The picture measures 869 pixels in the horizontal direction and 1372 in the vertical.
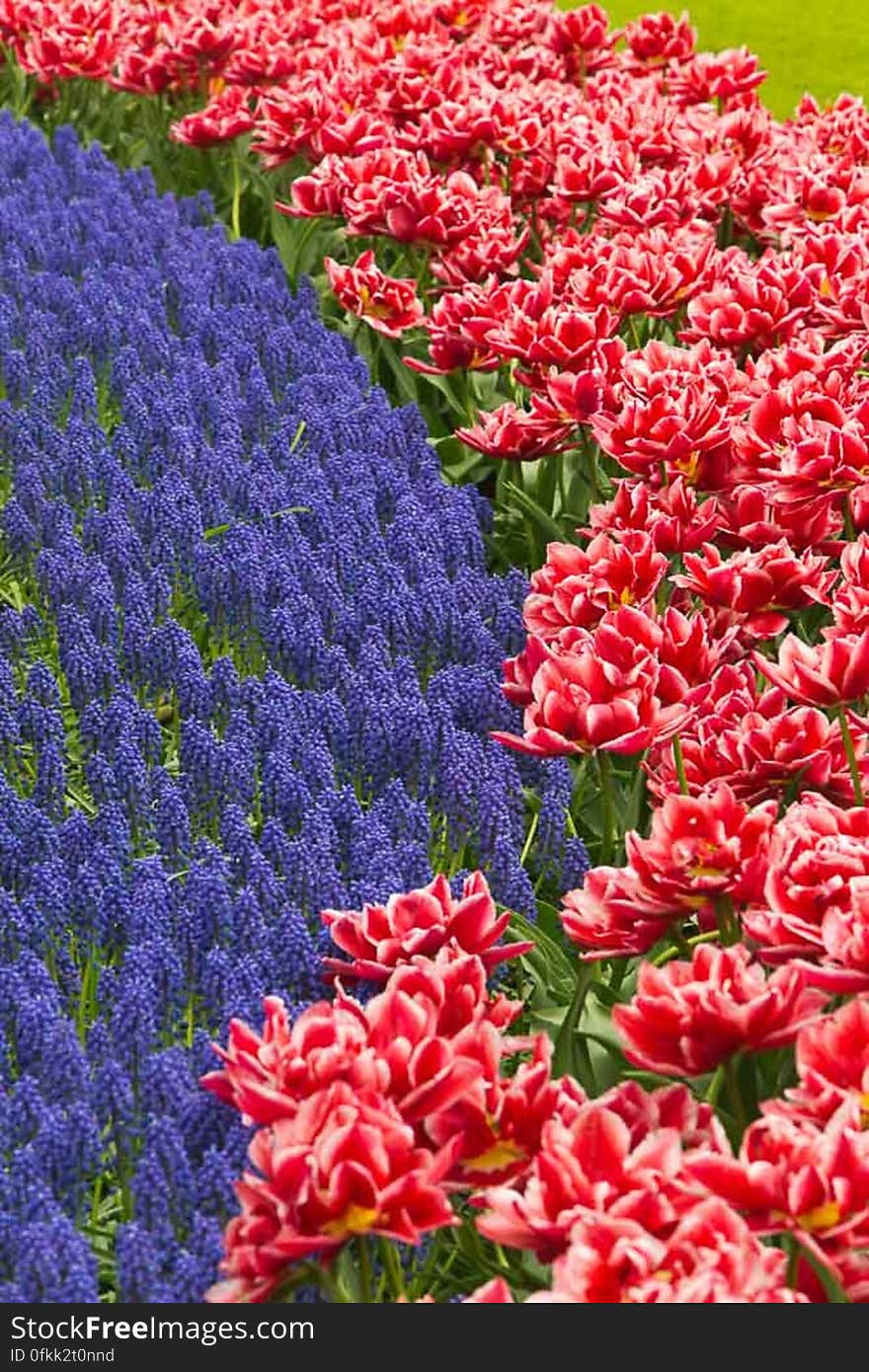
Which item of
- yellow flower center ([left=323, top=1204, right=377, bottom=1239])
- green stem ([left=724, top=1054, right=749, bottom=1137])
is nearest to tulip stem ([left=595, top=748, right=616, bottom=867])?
green stem ([left=724, top=1054, right=749, bottom=1137])

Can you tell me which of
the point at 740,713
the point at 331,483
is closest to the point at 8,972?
the point at 740,713

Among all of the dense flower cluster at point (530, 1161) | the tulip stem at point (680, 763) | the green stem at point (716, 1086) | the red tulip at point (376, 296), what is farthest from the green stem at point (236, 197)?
the dense flower cluster at point (530, 1161)

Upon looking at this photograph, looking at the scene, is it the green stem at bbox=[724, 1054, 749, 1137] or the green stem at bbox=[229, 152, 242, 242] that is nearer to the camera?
the green stem at bbox=[724, 1054, 749, 1137]

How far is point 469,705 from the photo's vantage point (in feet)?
9.40

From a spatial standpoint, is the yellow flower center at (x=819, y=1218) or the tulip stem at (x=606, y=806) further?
the tulip stem at (x=606, y=806)

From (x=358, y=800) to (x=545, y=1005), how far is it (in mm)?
461

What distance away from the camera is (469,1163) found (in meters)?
1.73

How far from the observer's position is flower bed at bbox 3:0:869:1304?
5.43 feet

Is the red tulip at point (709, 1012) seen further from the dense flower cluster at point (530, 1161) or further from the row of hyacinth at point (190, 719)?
the row of hyacinth at point (190, 719)

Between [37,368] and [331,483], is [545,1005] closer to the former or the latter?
[331,483]

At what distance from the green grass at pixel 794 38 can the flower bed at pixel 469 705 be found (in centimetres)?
357

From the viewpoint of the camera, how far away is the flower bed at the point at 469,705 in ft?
5.43

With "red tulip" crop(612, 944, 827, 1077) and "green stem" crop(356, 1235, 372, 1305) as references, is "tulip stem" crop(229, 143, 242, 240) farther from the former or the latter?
"green stem" crop(356, 1235, 372, 1305)

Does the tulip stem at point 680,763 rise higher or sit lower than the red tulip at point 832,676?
lower
